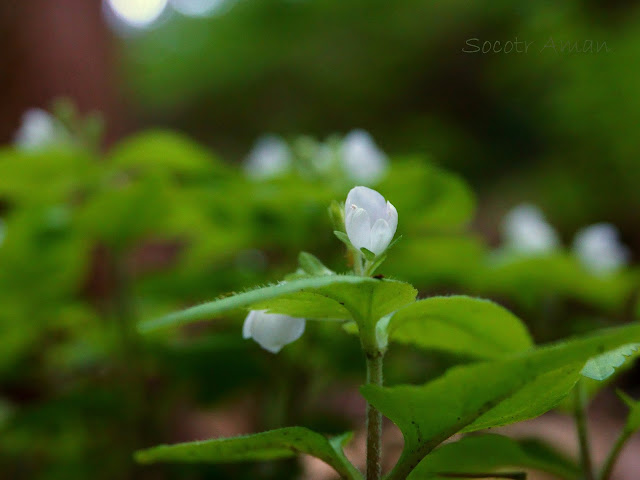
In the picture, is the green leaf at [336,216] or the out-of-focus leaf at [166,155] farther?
the out-of-focus leaf at [166,155]

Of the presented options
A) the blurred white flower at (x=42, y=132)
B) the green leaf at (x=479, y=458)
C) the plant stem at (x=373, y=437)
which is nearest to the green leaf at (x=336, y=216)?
the plant stem at (x=373, y=437)

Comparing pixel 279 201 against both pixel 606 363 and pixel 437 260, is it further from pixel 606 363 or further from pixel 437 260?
pixel 606 363

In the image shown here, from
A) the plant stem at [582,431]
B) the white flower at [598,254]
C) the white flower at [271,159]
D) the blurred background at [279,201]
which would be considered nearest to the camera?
the plant stem at [582,431]

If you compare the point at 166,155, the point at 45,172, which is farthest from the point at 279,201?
the point at 45,172

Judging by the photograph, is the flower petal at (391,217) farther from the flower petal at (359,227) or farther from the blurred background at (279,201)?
the blurred background at (279,201)

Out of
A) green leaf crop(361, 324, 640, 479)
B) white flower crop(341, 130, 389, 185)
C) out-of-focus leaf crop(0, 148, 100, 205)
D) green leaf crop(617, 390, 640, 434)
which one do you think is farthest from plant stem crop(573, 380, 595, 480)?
out-of-focus leaf crop(0, 148, 100, 205)

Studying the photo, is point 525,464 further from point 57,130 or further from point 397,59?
point 397,59

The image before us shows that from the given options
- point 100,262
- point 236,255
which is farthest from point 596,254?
point 100,262

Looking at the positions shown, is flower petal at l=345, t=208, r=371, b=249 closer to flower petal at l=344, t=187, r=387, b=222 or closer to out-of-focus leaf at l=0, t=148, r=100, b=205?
flower petal at l=344, t=187, r=387, b=222
